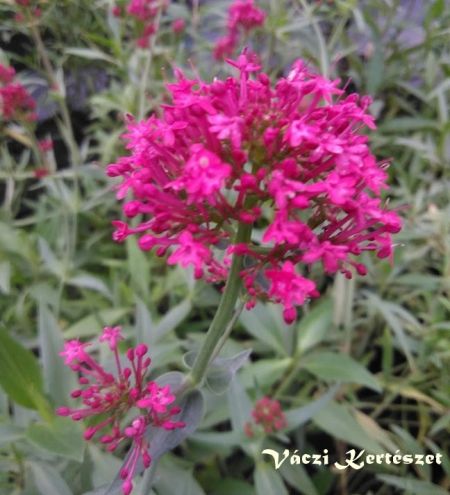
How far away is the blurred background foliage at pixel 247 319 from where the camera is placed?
0.91 metres

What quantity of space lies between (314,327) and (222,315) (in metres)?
0.58

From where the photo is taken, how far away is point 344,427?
105 centimetres

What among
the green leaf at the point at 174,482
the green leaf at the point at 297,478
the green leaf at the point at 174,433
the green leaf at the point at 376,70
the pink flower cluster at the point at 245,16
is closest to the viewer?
the green leaf at the point at 174,433

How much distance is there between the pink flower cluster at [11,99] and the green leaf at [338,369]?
2.93ft

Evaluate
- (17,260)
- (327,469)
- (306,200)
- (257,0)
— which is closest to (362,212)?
(306,200)

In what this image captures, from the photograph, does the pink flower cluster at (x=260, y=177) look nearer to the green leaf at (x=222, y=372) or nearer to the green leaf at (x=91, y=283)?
the green leaf at (x=222, y=372)

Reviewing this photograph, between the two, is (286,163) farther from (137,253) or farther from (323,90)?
(137,253)

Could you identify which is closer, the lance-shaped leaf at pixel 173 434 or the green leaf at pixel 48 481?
the lance-shaped leaf at pixel 173 434

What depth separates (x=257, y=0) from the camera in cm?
216

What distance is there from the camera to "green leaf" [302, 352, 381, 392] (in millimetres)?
1045

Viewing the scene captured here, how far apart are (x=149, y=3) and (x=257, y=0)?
2.57 feet

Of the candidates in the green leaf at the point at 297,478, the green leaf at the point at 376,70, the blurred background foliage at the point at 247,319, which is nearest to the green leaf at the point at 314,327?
the blurred background foliage at the point at 247,319

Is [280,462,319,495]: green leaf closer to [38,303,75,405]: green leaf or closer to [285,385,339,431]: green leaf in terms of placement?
[285,385,339,431]: green leaf

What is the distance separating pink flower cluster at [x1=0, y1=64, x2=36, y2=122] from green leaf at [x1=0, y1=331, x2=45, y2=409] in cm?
72
